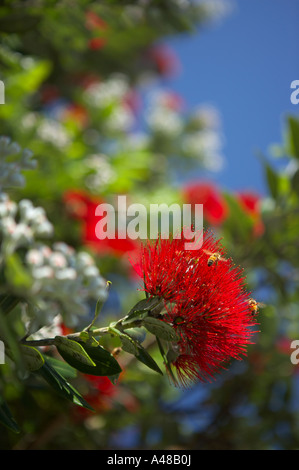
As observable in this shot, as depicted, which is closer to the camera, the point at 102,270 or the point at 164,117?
the point at 102,270

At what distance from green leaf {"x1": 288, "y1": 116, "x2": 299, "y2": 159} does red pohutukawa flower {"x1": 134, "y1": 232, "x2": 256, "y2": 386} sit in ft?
2.80

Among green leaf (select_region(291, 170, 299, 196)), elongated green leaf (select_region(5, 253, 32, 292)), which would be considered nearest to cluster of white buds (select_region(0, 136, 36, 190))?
elongated green leaf (select_region(5, 253, 32, 292))

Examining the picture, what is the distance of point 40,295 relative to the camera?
0.67 meters

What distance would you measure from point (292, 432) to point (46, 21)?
4.66ft

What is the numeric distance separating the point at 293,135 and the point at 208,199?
0.53 meters

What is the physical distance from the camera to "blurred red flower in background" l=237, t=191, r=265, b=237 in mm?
1501

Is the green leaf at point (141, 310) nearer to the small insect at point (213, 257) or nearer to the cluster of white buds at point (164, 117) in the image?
the small insect at point (213, 257)

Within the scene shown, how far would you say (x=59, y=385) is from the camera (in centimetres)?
61

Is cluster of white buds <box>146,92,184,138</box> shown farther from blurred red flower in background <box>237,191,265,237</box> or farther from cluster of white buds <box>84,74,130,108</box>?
blurred red flower in background <box>237,191,265,237</box>

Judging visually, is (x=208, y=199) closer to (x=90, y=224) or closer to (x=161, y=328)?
(x=90, y=224)

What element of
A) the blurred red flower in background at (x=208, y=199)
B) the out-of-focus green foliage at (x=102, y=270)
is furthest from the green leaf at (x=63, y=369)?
the blurred red flower in background at (x=208, y=199)

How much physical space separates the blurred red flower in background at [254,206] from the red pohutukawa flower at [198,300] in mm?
859

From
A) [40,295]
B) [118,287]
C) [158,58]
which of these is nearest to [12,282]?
[40,295]

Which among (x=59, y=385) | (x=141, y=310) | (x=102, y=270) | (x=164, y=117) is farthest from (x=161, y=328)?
(x=164, y=117)
